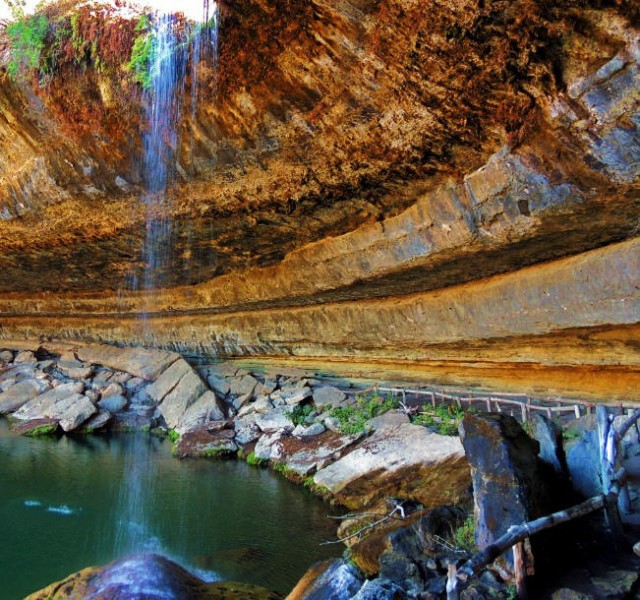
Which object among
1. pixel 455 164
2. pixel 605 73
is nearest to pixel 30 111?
pixel 455 164

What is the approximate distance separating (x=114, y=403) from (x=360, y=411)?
782cm

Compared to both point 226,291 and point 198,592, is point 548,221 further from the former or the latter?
point 226,291

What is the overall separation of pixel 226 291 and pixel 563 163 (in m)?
8.93

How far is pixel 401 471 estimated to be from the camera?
7.95m

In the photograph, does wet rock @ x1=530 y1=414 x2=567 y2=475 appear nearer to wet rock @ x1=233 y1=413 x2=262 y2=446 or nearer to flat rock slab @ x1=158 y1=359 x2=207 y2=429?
wet rock @ x1=233 y1=413 x2=262 y2=446

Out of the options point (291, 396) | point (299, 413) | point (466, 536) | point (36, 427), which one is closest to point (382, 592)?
point (466, 536)

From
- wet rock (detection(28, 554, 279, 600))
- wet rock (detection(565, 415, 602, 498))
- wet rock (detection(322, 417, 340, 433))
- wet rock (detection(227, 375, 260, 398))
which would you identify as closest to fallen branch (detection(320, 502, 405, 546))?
wet rock (detection(28, 554, 279, 600))

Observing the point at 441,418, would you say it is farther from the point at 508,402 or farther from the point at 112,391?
the point at 112,391

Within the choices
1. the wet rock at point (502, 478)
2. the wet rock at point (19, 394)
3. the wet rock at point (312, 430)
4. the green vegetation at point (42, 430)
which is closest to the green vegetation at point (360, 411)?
the wet rock at point (312, 430)

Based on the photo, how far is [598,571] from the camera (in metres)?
3.91

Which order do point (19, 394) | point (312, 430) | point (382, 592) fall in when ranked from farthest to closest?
point (19, 394)
point (312, 430)
point (382, 592)

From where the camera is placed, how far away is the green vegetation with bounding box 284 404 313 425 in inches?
470

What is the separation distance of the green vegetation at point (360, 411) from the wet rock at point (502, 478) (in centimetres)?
590

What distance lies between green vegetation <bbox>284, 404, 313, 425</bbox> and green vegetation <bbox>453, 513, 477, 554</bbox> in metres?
6.93
